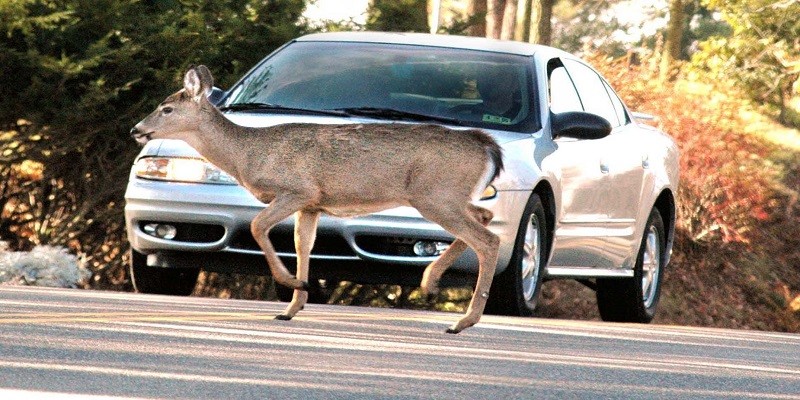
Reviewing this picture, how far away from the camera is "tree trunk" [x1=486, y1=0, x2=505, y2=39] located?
3444 cm

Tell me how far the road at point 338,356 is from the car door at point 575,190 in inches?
58.1

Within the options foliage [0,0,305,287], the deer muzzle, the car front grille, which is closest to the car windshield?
the car front grille

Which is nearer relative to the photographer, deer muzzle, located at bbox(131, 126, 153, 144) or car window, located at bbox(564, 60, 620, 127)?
deer muzzle, located at bbox(131, 126, 153, 144)

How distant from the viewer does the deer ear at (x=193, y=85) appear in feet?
35.5

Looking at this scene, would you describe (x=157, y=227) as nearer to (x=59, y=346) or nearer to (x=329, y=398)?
(x=59, y=346)

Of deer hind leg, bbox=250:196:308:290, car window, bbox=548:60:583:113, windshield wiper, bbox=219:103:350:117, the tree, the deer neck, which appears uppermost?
the deer neck

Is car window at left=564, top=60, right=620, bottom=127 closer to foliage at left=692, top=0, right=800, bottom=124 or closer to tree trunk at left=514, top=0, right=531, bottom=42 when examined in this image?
foliage at left=692, top=0, right=800, bottom=124

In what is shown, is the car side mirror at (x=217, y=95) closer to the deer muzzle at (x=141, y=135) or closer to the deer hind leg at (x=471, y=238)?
the deer muzzle at (x=141, y=135)

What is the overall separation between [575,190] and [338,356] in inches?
202

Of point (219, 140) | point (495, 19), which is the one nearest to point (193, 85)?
point (219, 140)

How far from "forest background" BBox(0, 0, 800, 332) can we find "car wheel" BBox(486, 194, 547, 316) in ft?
15.1

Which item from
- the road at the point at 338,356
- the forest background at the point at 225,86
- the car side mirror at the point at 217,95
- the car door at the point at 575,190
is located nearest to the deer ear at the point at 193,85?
the road at the point at 338,356

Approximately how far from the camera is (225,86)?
1744cm

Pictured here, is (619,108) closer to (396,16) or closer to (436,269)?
(436,269)
